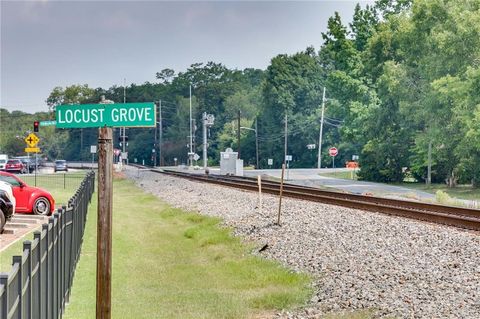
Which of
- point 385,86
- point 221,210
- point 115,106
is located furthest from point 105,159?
point 385,86

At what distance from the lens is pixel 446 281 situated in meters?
10.9

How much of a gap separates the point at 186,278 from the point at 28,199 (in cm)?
1096

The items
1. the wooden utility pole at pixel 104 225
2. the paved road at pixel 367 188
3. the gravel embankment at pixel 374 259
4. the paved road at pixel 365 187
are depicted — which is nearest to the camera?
the wooden utility pole at pixel 104 225

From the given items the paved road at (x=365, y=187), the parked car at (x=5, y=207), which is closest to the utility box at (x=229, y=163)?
the paved road at (x=365, y=187)

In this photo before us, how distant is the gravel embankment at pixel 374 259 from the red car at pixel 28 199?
652 centimetres

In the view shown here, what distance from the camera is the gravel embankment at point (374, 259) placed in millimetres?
10008

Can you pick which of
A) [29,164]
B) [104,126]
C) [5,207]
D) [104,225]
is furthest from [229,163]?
[104,126]

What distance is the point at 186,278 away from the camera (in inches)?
564

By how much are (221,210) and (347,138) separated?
49.4m

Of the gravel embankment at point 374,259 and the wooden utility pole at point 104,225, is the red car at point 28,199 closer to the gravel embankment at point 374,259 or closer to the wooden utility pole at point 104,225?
the gravel embankment at point 374,259

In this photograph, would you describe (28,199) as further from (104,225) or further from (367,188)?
(367,188)

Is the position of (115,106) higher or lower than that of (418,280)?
higher

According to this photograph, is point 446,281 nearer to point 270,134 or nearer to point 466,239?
point 466,239

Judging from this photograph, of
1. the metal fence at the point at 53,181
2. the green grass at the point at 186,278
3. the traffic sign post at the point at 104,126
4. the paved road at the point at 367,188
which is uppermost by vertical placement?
the traffic sign post at the point at 104,126
